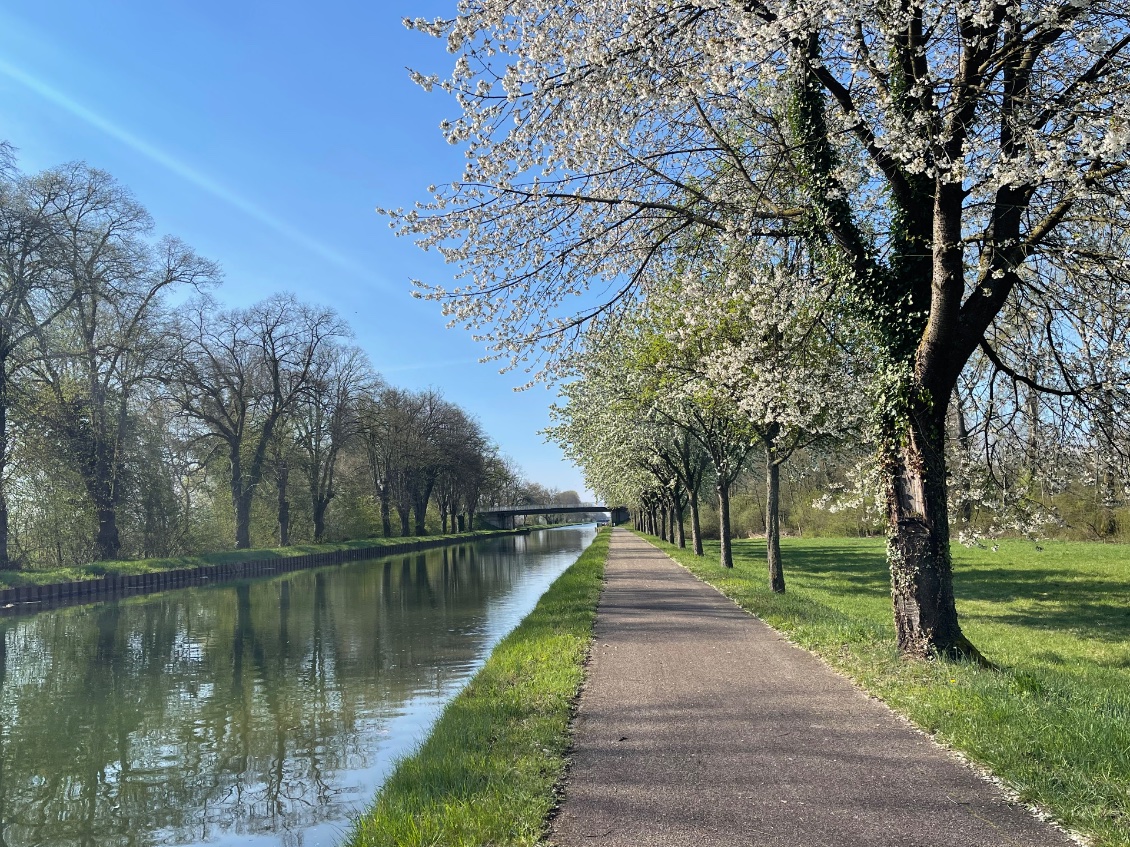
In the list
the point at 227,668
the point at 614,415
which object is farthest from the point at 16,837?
the point at 614,415

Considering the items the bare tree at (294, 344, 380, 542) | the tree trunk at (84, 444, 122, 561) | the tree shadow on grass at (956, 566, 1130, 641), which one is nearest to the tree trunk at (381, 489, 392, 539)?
the bare tree at (294, 344, 380, 542)

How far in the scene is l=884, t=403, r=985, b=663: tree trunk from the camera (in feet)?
26.7

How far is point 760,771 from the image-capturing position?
5113 millimetres

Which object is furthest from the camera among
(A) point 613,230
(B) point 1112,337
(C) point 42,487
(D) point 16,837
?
(C) point 42,487

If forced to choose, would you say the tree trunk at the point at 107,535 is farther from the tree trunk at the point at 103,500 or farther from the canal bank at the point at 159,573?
the canal bank at the point at 159,573

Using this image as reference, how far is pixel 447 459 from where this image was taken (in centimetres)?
6562

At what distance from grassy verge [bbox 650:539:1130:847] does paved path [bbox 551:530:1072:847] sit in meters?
0.27

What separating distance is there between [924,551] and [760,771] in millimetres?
4081

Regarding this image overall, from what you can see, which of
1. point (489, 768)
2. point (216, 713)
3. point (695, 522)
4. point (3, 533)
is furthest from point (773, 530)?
point (3, 533)

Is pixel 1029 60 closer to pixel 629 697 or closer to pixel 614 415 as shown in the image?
pixel 629 697

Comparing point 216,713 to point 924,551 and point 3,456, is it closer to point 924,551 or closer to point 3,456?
point 924,551

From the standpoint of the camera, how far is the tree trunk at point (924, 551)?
8141 mm

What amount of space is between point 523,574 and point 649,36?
28.4 m

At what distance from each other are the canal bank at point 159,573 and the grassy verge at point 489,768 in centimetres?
1958
